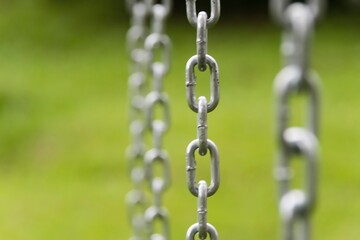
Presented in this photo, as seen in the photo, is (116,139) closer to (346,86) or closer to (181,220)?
(181,220)

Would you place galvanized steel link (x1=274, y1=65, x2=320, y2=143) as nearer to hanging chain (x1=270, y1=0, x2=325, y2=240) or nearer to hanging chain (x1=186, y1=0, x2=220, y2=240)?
hanging chain (x1=270, y1=0, x2=325, y2=240)

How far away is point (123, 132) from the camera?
191 inches

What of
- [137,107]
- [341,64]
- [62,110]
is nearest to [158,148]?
[137,107]

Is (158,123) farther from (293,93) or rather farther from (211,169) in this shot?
(293,93)

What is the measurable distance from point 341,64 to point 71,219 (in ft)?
10.1

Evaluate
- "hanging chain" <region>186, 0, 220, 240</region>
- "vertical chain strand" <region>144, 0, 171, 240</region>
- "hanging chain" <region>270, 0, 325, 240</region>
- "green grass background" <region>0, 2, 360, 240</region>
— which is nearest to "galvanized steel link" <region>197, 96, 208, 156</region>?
"hanging chain" <region>186, 0, 220, 240</region>

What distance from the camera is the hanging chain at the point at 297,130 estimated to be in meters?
0.54

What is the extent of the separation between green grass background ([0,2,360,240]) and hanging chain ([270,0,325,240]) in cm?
281

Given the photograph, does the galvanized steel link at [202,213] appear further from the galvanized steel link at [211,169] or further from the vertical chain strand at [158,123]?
the vertical chain strand at [158,123]

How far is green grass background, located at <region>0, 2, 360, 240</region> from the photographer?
3.64 m

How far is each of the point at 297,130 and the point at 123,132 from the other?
169 inches

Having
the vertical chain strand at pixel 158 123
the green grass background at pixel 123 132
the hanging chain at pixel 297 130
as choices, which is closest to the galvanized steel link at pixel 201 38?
the hanging chain at pixel 297 130

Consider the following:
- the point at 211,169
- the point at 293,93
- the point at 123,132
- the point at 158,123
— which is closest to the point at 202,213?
the point at 211,169

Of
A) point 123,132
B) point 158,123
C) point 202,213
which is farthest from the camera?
point 123,132
